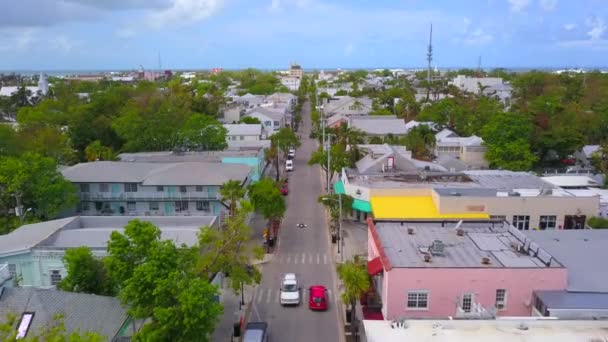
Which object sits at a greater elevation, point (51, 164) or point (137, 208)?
point (51, 164)

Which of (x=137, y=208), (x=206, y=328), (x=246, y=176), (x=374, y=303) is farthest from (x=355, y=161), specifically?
(x=206, y=328)

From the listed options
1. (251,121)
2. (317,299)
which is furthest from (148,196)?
(251,121)

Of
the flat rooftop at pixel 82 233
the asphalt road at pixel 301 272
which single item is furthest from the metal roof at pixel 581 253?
the flat rooftop at pixel 82 233

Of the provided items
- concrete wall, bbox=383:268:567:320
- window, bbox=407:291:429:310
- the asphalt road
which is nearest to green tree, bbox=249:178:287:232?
the asphalt road

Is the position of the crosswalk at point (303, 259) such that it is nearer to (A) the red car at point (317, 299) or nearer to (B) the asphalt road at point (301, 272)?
(B) the asphalt road at point (301, 272)

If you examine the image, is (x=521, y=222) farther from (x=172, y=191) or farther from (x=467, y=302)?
(x=172, y=191)

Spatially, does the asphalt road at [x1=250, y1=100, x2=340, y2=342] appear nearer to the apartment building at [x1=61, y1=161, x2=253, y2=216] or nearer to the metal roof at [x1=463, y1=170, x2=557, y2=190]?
the apartment building at [x1=61, y1=161, x2=253, y2=216]

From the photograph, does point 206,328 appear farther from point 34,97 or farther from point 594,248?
point 34,97
